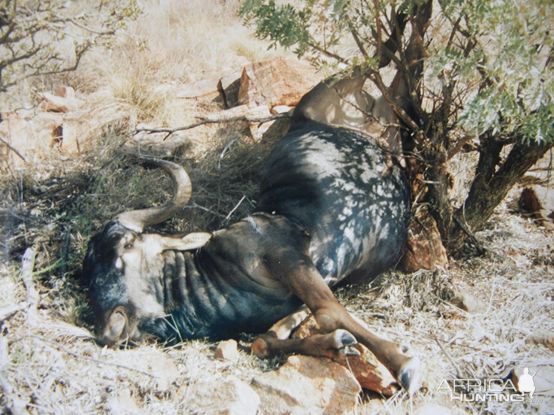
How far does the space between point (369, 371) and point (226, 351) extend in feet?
2.96

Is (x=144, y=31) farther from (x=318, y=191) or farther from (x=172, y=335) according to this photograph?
(x=172, y=335)

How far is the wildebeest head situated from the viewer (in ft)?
9.75

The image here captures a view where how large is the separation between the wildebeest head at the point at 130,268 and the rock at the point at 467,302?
1.97 m

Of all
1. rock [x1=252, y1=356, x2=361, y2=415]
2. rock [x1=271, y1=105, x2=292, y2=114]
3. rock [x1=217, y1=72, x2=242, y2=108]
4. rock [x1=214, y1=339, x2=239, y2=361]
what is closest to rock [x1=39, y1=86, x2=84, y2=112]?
rock [x1=217, y1=72, x2=242, y2=108]

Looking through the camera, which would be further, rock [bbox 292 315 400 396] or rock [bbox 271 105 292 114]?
rock [bbox 271 105 292 114]

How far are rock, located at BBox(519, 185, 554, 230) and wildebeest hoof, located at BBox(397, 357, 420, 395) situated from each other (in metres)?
2.59

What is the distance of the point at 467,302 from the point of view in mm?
3473

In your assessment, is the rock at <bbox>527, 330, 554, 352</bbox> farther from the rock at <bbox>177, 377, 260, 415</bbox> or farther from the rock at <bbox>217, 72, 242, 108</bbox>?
the rock at <bbox>217, 72, 242, 108</bbox>

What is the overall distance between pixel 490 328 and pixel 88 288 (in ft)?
9.03

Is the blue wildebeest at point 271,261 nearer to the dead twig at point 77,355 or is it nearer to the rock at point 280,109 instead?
the dead twig at point 77,355

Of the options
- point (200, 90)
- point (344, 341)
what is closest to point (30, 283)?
point (344, 341)

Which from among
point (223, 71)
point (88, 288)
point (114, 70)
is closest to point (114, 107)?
point (114, 70)

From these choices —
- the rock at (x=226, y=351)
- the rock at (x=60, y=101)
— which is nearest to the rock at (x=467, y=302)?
the rock at (x=226, y=351)

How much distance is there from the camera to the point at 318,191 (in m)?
3.55
